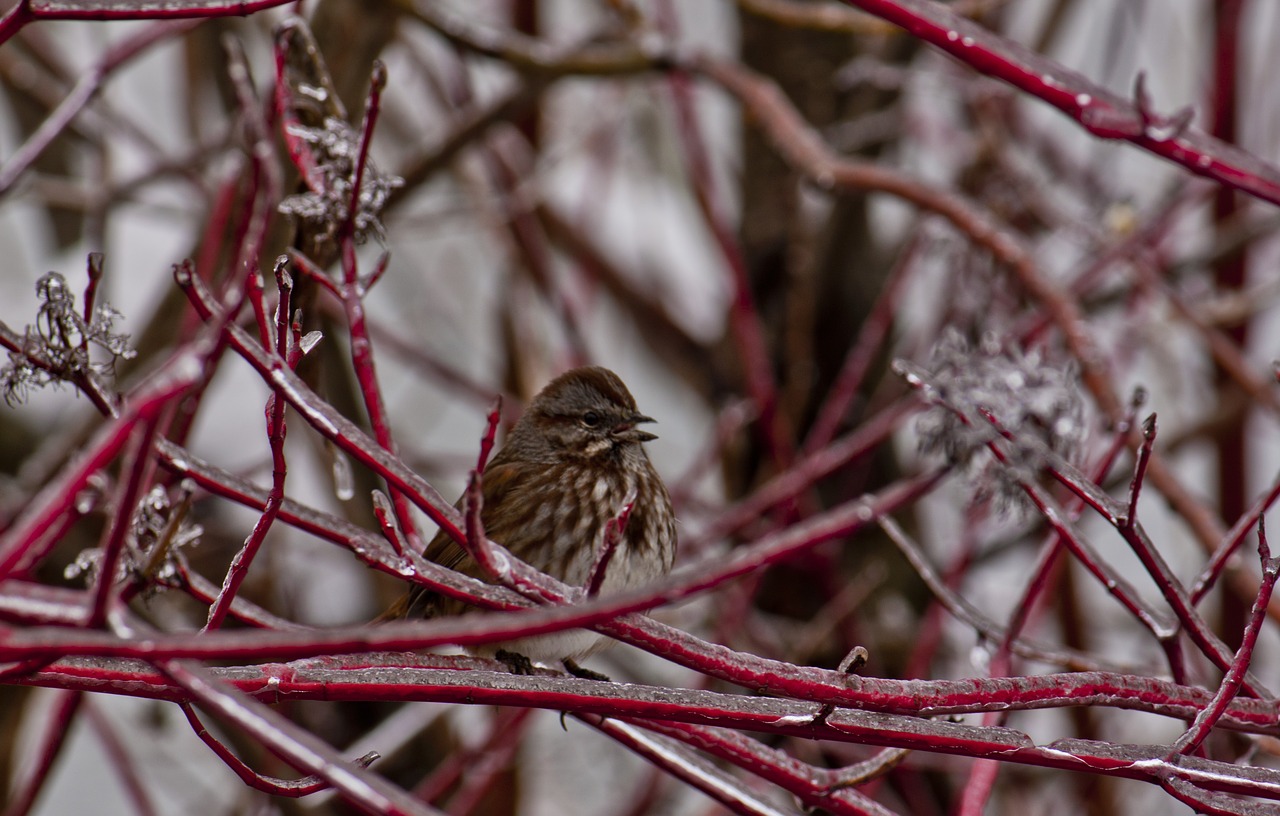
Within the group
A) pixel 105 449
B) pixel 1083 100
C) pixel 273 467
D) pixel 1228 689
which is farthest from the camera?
pixel 1083 100

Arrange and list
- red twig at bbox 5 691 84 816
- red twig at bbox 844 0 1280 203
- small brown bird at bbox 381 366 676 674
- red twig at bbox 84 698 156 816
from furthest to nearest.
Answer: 1. red twig at bbox 84 698 156 816
2. small brown bird at bbox 381 366 676 674
3. red twig at bbox 5 691 84 816
4. red twig at bbox 844 0 1280 203

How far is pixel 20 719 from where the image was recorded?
398 cm

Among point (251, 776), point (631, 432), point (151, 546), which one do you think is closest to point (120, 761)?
point (631, 432)

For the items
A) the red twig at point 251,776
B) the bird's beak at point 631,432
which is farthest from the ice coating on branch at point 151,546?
the bird's beak at point 631,432

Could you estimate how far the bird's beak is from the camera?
10.5 ft

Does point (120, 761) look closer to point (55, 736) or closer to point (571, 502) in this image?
point (55, 736)

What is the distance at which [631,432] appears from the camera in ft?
10.6

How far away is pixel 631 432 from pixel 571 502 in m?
0.27

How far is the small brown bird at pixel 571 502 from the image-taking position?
291 cm

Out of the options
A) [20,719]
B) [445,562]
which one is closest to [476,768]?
[445,562]

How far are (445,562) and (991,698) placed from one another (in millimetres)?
1806

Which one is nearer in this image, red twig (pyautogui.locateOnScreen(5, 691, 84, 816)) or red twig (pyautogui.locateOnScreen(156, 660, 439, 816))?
red twig (pyautogui.locateOnScreen(156, 660, 439, 816))

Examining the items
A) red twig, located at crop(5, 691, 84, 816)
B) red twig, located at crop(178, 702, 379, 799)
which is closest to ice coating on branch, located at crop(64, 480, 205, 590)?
red twig, located at crop(178, 702, 379, 799)

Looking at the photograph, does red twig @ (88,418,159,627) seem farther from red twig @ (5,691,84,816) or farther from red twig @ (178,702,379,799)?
red twig @ (5,691,84,816)
